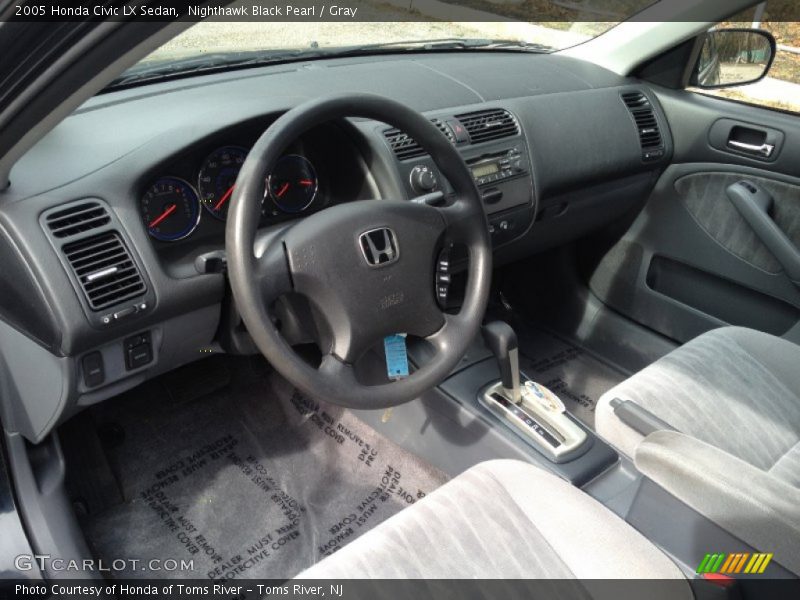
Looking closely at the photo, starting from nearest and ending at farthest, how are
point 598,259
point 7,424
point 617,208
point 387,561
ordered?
point 387,561 < point 7,424 < point 617,208 < point 598,259

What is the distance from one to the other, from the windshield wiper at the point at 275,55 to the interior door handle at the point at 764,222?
873 millimetres

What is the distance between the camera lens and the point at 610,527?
1.38 m

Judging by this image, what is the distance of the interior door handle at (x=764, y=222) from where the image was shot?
2275mm

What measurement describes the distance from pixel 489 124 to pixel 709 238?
2.94ft

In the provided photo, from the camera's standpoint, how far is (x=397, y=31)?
7.68 feet

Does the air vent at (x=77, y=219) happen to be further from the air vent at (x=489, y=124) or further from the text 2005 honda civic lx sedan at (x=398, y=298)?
the air vent at (x=489, y=124)

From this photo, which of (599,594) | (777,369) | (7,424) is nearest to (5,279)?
(7,424)

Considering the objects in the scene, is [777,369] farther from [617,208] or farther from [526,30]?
[526,30]

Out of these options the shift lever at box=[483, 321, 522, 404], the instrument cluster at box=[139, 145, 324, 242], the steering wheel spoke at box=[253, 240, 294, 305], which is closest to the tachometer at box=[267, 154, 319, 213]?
the instrument cluster at box=[139, 145, 324, 242]

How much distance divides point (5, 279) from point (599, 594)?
121 cm

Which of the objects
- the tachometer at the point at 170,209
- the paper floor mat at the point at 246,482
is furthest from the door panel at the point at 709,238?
the tachometer at the point at 170,209

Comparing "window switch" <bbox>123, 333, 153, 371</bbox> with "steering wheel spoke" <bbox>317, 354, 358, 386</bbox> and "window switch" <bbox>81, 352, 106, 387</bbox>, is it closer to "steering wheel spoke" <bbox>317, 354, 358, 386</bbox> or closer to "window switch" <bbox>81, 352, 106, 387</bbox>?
"window switch" <bbox>81, 352, 106, 387</bbox>

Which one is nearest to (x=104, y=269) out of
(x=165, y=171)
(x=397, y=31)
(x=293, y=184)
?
(x=165, y=171)

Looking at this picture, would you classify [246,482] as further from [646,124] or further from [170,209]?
[646,124]
